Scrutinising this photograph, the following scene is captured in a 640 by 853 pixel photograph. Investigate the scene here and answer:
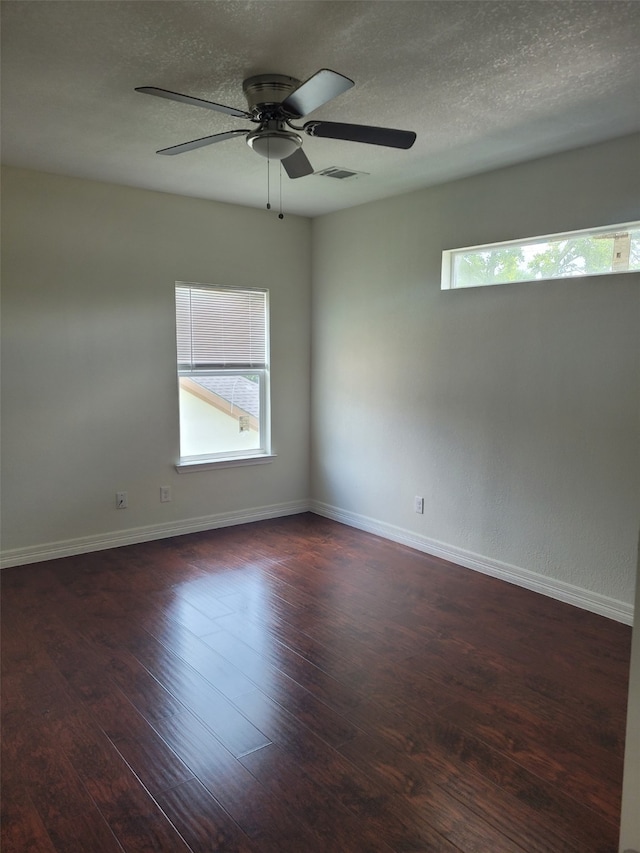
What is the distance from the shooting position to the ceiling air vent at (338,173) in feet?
11.7

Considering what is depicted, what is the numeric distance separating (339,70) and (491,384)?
2.10m

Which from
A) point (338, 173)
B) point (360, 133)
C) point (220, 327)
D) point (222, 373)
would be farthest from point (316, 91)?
point (222, 373)

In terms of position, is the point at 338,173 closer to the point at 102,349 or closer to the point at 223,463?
the point at 102,349

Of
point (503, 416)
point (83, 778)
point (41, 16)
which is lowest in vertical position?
point (83, 778)

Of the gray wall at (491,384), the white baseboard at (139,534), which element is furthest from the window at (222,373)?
the gray wall at (491,384)

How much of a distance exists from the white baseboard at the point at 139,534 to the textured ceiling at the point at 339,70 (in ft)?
8.42

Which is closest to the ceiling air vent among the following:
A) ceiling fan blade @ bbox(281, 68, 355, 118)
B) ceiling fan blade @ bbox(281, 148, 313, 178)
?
ceiling fan blade @ bbox(281, 148, 313, 178)

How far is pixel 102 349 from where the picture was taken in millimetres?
4078

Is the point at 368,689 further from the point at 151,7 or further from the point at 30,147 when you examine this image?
the point at 30,147

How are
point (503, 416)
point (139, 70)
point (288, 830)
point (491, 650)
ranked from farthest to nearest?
point (503, 416)
point (491, 650)
point (139, 70)
point (288, 830)

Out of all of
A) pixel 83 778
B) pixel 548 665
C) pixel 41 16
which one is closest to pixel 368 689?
pixel 548 665

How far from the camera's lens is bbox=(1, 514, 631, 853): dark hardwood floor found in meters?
1.75

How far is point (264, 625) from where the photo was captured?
3.03 meters

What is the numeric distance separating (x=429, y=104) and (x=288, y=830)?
2.96 metres
